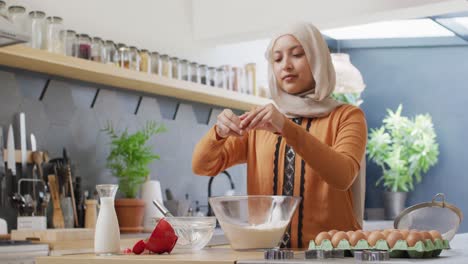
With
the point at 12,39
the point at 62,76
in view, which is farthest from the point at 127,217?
the point at 12,39

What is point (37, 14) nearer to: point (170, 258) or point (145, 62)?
point (145, 62)

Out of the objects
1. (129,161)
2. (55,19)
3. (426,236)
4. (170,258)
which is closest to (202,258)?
(170,258)

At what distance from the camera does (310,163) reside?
190 cm

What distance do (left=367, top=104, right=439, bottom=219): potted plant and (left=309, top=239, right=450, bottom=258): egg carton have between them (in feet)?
17.3

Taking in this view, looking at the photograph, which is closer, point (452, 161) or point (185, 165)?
point (185, 165)

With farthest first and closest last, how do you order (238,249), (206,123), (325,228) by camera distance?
(206,123), (325,228), (238,249)

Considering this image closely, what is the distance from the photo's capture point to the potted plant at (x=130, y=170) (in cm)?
401

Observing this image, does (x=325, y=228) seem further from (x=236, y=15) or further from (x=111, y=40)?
(x=236, y=15)

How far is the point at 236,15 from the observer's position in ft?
16.1

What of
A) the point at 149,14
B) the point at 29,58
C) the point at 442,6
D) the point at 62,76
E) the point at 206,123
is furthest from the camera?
the point at 206,123

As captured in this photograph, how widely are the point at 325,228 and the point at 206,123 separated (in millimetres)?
3193

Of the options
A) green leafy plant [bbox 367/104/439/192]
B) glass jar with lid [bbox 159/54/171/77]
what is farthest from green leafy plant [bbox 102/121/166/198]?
green leafy plant [bbox 367/104/439/192]

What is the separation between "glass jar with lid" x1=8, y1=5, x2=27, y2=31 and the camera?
3.53 metres

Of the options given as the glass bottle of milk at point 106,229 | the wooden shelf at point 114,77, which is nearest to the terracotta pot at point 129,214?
the wooden shelf at point 114,77
